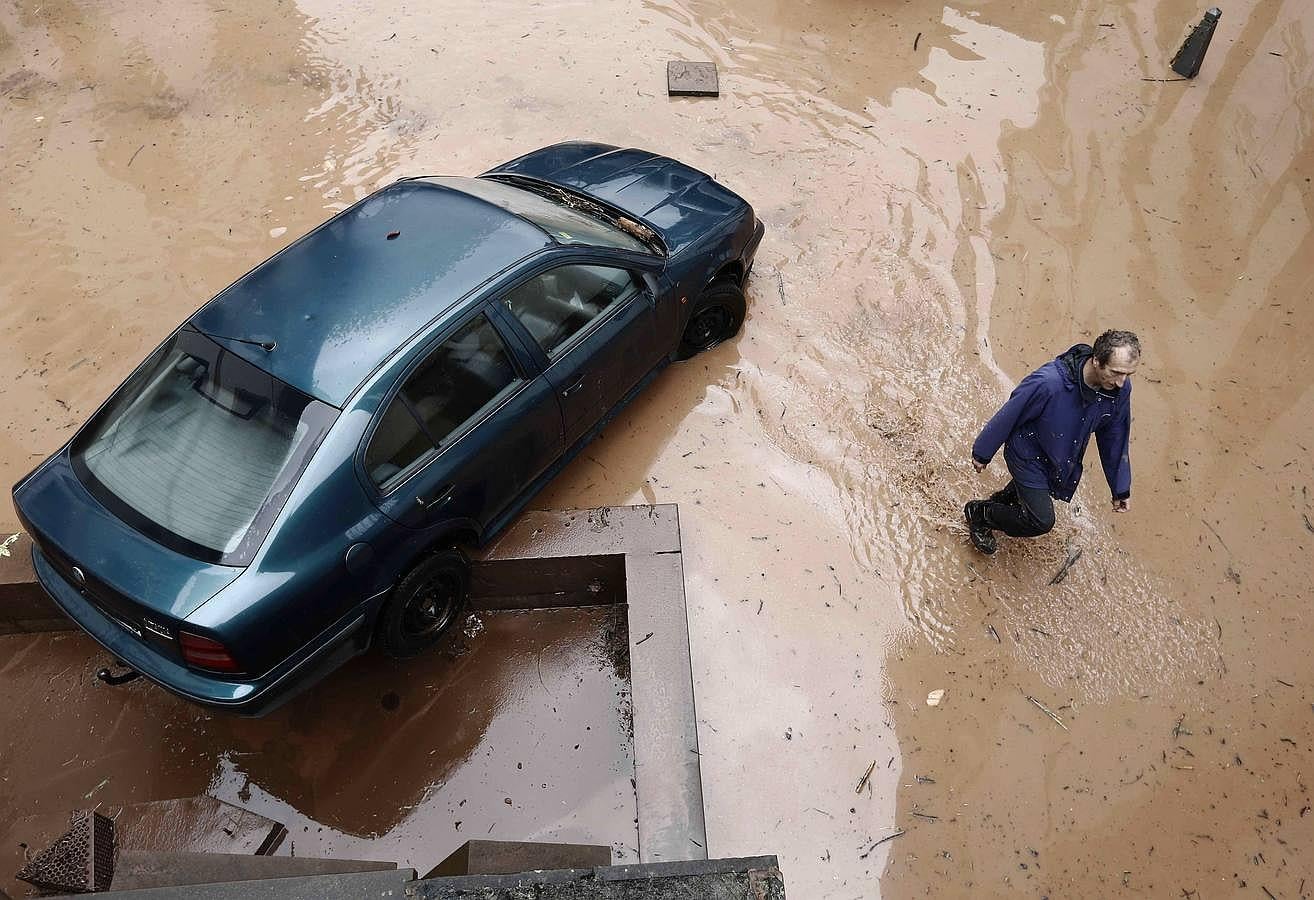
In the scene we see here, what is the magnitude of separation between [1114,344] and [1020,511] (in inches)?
42.9

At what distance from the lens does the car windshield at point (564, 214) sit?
4559 mm

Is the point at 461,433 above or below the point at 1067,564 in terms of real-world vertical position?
above

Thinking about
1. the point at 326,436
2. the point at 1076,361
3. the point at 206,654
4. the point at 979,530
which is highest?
the point at 326,436

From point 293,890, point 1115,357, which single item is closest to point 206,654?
point 293,890

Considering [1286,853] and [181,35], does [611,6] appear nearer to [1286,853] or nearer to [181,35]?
[181,35]

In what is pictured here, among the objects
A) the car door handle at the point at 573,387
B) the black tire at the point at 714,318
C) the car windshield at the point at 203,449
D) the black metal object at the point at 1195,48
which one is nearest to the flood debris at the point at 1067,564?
the black tire at the point at 714,318

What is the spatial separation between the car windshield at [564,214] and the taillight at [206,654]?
246 cm

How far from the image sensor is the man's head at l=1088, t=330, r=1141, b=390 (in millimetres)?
3744

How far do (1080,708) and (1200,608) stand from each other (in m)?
1.04

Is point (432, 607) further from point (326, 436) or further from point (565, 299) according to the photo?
point (565, 299)

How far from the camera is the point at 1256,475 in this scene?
527cm

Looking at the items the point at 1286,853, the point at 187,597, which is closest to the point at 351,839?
the point at 187,597

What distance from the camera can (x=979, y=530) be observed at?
4848 millimetres

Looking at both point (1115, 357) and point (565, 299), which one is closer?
point (1115, 357)
